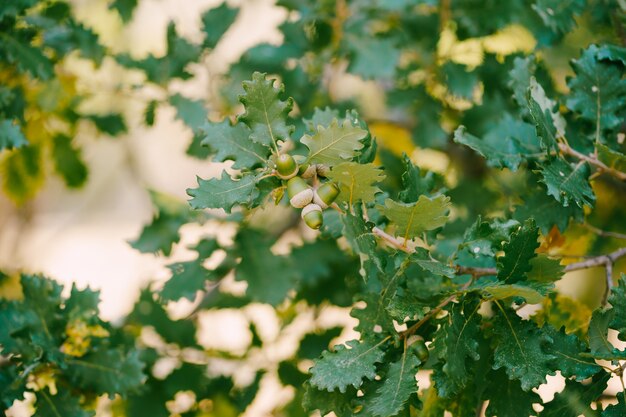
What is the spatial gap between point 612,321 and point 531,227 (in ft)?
0.52

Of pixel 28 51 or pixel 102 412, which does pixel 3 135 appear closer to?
pixel 28 51

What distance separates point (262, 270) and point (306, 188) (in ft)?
1.91

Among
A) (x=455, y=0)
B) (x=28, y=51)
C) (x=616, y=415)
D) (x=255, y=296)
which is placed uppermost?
(x=28, y=51)

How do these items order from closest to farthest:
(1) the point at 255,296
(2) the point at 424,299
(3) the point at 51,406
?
(2) the point at 424,299
(3) the point at 51,406
(1) the point at 255,296

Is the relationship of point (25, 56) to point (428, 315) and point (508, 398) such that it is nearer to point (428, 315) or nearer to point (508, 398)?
point (428, 315)

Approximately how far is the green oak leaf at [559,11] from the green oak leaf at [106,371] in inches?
35.2

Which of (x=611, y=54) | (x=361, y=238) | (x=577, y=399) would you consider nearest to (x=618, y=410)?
(x=577, y=399)

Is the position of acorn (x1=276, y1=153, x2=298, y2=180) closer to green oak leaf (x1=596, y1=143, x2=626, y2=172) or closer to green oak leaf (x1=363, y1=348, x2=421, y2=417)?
green oak leaf (x1=363, y1=348, x2=421, y2=417)

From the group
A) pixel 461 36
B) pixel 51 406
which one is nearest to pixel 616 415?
pixel 51 406

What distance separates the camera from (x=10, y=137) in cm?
121

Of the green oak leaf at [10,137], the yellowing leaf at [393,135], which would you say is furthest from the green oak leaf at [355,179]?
the yellowing leaf at [393,135]

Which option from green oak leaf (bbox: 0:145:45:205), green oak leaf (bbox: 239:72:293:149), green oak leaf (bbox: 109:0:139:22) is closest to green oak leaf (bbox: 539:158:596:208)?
green oak leaf (bbox: 239:72:293:149)

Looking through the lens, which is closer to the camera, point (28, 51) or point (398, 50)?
point (28, 51)

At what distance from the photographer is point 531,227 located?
0.85 metres
